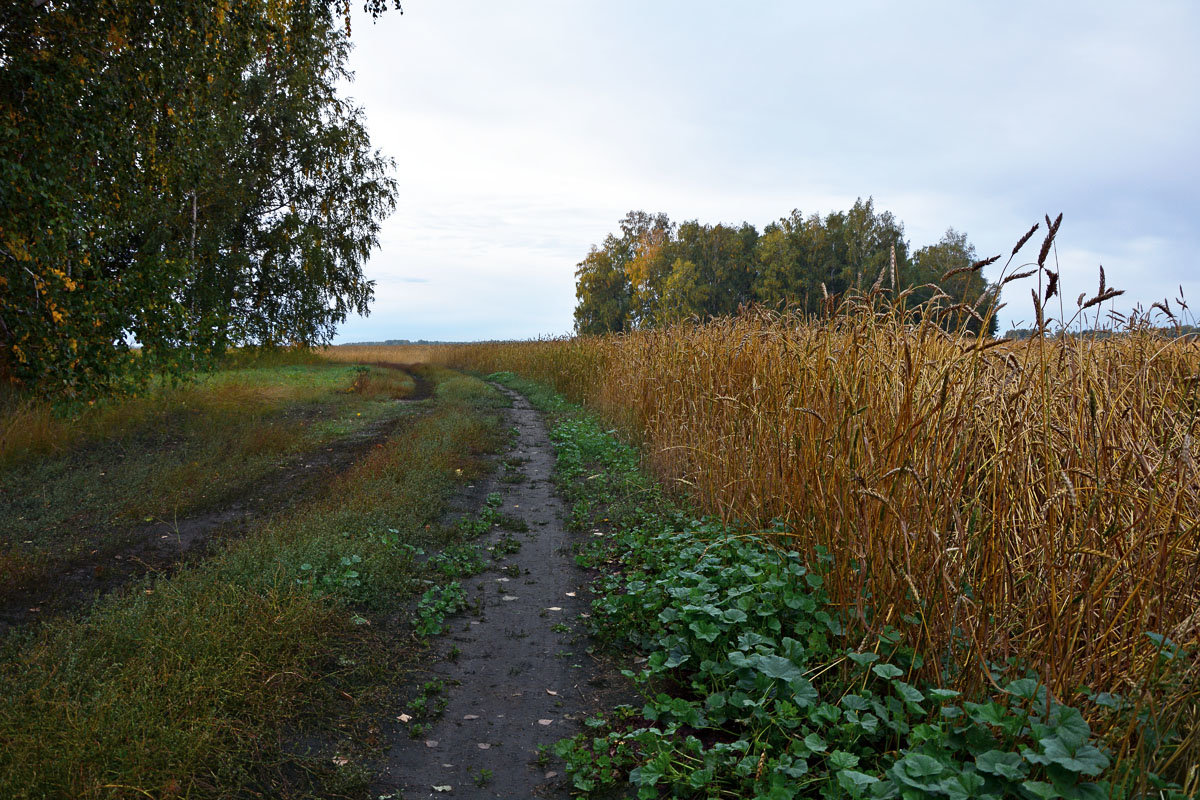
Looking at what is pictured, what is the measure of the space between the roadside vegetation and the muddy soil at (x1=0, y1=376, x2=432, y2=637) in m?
3.58

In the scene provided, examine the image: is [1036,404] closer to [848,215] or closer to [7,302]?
[7,302]

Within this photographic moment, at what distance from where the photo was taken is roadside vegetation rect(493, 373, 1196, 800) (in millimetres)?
2254

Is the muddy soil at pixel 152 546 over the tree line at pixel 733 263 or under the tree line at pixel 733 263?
under

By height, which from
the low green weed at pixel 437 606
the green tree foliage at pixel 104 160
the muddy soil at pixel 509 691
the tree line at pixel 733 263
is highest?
the tree line at pixel 733 263

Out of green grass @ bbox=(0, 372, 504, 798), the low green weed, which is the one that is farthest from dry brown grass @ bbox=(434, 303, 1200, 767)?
green grass @ bbox=(0, 372, 504, 798)

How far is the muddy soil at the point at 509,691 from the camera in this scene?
294cm

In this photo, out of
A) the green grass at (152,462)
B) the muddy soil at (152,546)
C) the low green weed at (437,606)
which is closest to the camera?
the low green weed at (437,606)

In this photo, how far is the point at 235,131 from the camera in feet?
34.5

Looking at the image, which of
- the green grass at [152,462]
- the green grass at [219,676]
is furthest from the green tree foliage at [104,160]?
the green grass at [219,676]

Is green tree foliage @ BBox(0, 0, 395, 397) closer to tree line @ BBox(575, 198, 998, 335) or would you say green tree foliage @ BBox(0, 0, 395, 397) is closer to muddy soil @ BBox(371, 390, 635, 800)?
muddy soil @ BBox(371, 390, 635, 800)

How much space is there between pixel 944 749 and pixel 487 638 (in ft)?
8.73

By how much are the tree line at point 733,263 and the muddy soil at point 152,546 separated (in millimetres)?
36001

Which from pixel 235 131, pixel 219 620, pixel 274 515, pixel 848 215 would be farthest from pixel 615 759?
pixel 848 215

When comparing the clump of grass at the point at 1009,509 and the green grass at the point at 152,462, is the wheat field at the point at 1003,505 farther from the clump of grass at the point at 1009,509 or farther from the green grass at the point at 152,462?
the green grass at the point at 152,462
